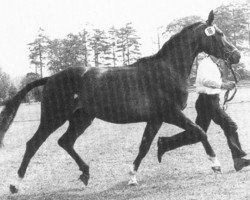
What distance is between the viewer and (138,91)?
6.43m

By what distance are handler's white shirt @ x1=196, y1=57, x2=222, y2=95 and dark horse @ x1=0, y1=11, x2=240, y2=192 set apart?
27cm

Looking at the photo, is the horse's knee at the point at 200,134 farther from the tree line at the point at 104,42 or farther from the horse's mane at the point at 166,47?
the tree line at the point at 104,42

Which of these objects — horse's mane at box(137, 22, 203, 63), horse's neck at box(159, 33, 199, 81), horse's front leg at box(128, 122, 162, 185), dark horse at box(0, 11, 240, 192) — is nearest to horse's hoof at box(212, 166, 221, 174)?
dark horse at box(0, 11, 240, 192)

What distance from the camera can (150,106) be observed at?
6.38m

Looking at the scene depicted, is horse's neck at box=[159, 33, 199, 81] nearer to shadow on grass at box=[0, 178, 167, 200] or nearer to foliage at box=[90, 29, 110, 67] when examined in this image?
shadow on grass at box=[0, 178, 167, 200]

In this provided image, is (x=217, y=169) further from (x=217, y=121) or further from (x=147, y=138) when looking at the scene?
(x=147, y=138)

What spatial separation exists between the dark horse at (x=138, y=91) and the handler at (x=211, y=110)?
325 millimetres

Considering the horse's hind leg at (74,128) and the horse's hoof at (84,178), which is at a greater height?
the horse's hind leg at (74,128)

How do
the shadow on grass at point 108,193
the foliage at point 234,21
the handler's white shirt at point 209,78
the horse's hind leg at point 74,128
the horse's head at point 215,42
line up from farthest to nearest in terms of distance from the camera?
the foliage at point 234,21 → the horse's hind leg at point 74,128 → the handler's white shirt at point 209,78 → the horse's head at point 215,42 → the shadow on grass at point 108,193

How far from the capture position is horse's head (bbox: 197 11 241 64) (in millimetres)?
6688

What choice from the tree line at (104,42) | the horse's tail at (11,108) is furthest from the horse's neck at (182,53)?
the tree line at (104,42)

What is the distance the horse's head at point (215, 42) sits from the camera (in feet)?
21.9

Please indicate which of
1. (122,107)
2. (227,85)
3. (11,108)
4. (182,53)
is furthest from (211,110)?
(11,108)

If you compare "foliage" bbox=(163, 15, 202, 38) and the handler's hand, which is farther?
"foliage" bbox=(163, 15, 202, 38)
